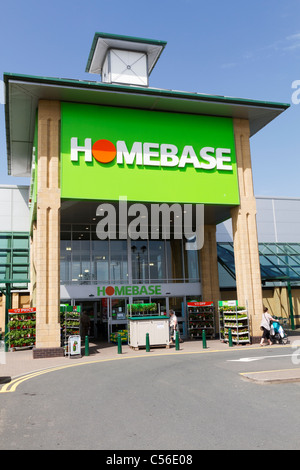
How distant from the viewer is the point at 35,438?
691 centimetres

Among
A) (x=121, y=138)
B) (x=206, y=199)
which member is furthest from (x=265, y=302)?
(x=121, y=138)

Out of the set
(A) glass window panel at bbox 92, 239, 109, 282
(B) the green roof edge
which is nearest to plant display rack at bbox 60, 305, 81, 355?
(A) glass window panel at bbox 92, 239, 109, 282

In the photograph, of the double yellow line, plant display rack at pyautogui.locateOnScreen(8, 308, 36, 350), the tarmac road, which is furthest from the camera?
plant display rack at pyautogui.locateOnScreen(8, 308, 36, 350)

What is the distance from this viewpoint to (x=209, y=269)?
2950cm

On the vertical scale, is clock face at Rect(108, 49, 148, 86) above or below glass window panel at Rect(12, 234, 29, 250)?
above

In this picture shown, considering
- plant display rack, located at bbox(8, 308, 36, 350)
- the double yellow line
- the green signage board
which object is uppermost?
→ the green signage board

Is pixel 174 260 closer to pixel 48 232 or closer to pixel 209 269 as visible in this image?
pixel 209 269

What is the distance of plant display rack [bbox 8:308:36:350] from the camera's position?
21.7 m

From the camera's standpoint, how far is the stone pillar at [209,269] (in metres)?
29.1

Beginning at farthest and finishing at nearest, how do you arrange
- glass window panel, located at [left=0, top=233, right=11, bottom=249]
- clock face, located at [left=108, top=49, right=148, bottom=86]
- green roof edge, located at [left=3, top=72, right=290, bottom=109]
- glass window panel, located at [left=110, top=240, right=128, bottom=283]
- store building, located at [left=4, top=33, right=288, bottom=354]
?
1. glass window panel, located at [left=0, top=233, right=11, bottom=249]
2. glass window panel, located at [left=110, top=240, right=128, bottom=283]
3. clock face, located at [left=108, top=49, right=148, bottom=86]
4. store building, located at [left=4, top=33, right=288, bottom=354]
5. green roof edge, located at [left=3, top=72, right=290, bottom=109]

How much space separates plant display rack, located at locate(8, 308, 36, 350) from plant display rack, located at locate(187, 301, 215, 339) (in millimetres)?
9556

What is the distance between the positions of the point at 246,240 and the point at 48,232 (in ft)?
35.7

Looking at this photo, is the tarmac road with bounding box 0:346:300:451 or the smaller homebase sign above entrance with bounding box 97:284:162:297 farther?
the smaller homebase sign above entrance with bounding box 97:284:162:297

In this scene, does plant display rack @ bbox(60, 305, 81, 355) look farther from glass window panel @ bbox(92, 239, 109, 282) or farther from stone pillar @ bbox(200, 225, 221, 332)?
stone pillar @ bbox(200, 225, 221, 332)
